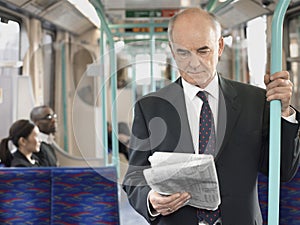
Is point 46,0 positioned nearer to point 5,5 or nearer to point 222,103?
point 5,5

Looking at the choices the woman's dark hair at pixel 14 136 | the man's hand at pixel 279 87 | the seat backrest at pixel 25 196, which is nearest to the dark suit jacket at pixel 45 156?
the woman's dark hair at pixel 14 136

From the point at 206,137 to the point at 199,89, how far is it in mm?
143

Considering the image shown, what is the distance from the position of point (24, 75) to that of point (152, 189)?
3834mm

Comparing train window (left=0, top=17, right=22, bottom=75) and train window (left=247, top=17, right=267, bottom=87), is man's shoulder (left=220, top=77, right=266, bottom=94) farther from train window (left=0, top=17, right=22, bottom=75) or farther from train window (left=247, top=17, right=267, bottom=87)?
train window (left=0, top=17, right=22, bottom=75)

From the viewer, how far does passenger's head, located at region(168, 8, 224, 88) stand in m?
1.48

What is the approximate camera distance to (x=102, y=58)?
2307mm

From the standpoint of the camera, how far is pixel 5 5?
3.33 meters

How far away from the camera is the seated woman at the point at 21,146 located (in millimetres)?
3779

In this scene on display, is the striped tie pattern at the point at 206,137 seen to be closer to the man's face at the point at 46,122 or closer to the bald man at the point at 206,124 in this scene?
the bald man at the point at 206,124

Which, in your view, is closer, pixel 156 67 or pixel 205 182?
pixel 205 182

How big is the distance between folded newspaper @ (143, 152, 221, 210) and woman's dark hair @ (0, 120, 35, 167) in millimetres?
2510

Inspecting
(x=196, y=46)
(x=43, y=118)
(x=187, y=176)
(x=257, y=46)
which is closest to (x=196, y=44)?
(x=196, y=46)

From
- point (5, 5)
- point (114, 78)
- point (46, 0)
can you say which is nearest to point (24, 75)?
point (46, 0)

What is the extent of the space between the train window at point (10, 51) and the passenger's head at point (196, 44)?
321cm
